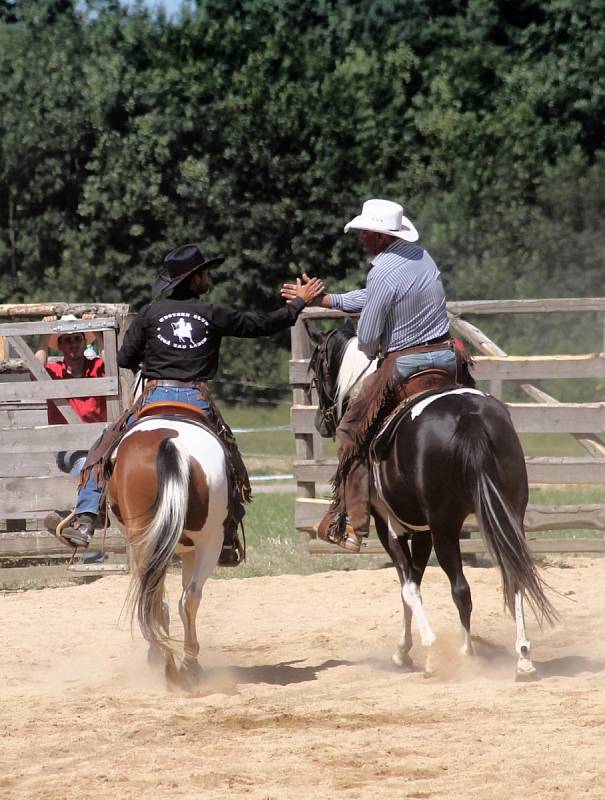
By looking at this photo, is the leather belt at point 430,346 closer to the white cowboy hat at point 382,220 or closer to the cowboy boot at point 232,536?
the white cowboy hat at point 382,220

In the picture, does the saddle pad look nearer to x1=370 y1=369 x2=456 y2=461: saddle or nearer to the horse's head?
x1=370 y1=369 x2=456 y2=461: saddle

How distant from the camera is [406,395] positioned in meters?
6.72

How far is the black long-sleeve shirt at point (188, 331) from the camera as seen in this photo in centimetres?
664

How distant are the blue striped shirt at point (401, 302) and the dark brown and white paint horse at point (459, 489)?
0.43 m

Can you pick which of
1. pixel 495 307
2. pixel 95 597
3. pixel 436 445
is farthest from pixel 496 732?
pixel 495 307

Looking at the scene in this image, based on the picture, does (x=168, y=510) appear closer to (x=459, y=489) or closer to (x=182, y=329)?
(x=182, y=329)

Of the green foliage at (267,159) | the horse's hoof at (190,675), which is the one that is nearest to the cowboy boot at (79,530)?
the horse's hoof at (190,675)

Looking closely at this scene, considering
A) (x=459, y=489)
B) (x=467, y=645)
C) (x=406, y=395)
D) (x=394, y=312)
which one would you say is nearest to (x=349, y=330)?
(x=394, y=312)

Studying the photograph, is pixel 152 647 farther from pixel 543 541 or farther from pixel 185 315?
pixel 543 541

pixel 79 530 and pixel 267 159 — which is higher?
pixel 267 159

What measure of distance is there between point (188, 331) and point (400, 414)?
1.20 metres

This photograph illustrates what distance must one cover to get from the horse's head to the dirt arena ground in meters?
1.36

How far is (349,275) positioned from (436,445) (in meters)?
20.3

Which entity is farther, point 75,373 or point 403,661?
point 75,373
